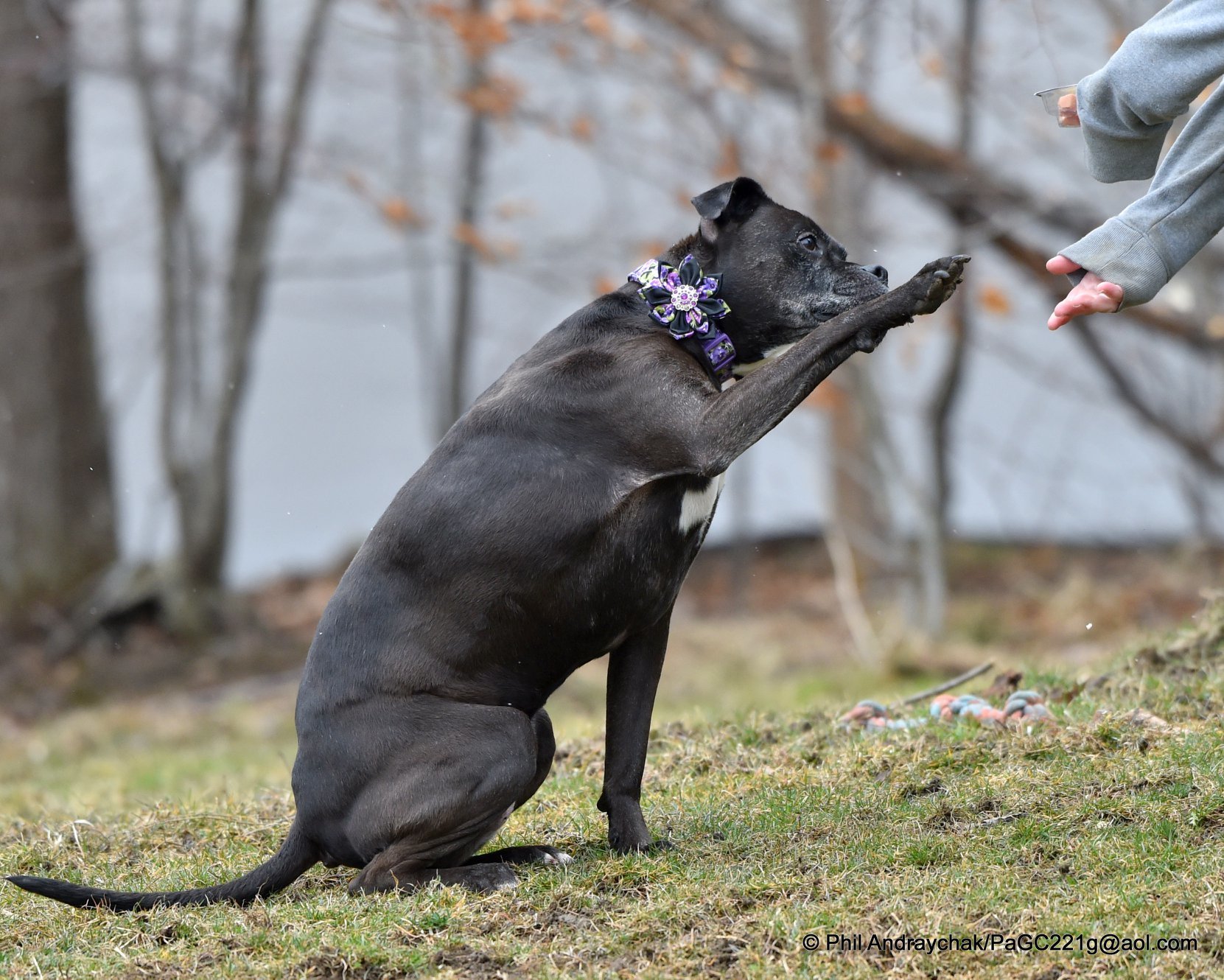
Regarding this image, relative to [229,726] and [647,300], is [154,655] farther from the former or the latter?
[647,300]

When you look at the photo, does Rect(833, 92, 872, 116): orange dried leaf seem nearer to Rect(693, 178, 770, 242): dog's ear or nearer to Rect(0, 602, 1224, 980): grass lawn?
Rect(0, 602, 1224, 980): grass lawn

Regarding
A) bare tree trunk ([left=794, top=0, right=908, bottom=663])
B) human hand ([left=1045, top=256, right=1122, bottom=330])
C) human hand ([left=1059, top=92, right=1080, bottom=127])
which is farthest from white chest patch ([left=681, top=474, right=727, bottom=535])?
bare tree trunk ([left=794, top=0, right=908, bottom=663])

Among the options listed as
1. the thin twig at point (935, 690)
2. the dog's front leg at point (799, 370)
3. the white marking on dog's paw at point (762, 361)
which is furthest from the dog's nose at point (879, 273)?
the thin twig at point (935, 690)

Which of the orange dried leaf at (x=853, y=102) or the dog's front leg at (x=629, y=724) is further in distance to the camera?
the orange dried leaf at (x=853, y=102)

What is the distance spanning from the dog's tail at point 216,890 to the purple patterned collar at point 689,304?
1.76 meters

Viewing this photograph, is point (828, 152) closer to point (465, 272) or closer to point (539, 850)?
point (465, 272)

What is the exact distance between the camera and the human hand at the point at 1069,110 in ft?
13.5

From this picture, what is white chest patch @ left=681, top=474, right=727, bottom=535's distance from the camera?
3.96m

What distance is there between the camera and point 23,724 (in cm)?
1005

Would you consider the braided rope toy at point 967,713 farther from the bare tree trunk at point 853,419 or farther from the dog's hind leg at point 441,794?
the bare tree trunk at point 853,419

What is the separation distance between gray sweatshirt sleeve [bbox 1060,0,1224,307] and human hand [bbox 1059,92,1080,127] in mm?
291

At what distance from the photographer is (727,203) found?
14.1ft

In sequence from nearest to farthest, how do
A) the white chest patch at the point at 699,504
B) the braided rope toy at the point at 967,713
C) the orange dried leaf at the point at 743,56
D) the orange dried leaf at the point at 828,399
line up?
the white chest patch at the point at 699,504
the braided rope toy at the point at 967,713
the orange dried leaf at the point at 743,56
the orange dried leaf at the point at 828,399

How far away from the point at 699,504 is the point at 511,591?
59 cm
